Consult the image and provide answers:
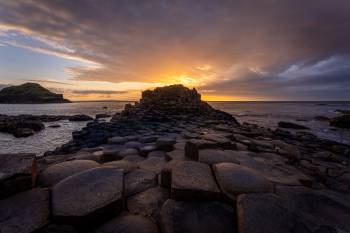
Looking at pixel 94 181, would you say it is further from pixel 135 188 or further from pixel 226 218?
pixel 226 218

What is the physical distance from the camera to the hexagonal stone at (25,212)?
1690 millimetres

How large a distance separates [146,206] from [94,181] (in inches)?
26.4

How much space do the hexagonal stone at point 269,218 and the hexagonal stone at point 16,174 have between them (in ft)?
7.56

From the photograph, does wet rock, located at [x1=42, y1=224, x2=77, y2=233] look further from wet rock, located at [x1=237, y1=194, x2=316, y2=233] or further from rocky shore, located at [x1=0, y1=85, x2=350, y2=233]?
wet rock, located at [x1=237, y1=194, x2=316, y2=233]

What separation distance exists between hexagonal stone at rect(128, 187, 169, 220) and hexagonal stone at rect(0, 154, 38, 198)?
1.16 meters

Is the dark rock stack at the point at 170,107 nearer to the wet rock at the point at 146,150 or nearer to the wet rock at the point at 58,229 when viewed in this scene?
the wet rock at the point at 146,150

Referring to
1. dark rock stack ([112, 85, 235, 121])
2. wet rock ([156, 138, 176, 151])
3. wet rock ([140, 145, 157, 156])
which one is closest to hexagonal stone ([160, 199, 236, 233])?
wet rock ([140, 145, 157, 156])

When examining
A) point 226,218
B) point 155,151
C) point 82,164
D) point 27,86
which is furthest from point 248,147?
point 27,86

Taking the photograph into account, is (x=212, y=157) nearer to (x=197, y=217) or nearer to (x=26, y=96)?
(x=197, y=217)

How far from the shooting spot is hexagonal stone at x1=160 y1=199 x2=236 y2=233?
1.77 m

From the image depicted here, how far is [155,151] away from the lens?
428 centimetres

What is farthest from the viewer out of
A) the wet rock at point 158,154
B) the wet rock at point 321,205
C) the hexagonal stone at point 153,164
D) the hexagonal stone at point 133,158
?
the wet rock at point 158,154

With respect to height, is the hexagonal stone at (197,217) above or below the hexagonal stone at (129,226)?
above

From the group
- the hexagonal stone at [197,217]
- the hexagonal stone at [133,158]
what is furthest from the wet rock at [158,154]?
the hexagonal stone at [197,217]
